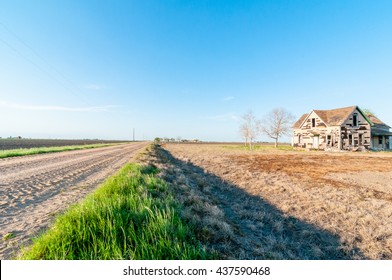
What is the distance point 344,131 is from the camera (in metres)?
30.1

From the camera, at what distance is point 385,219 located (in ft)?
18.5

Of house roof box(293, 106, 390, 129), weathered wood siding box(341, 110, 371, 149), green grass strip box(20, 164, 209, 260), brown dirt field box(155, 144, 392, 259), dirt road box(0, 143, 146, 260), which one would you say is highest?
house roof box(293, 106, 390, 129)

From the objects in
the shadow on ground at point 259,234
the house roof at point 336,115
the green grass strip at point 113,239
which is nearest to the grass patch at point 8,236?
the green grass strip at point 113,239

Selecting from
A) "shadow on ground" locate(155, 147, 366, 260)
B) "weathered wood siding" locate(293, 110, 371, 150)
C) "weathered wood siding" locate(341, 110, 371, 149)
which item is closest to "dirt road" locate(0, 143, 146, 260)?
"shadow on ground" locate(155, 147, 366, 260)

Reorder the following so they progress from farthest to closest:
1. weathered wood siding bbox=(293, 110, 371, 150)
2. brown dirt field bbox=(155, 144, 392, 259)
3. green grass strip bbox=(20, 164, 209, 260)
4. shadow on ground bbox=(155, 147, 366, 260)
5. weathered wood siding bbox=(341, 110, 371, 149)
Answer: weathered wood siding bbox=(341, 110, 371, 149)
weathered wood siding bbox=(293, 110, 371, 150)
brown dirt field bbox=(155, 144, 392, 259)
shadow on ground bbox=(155, 147, 366, 260)
green grass strip bbox=(20, 164, 209, 260)

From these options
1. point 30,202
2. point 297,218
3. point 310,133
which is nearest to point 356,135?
point 310,133

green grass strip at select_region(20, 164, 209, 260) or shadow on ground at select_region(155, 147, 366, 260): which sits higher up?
green grass strip at select_region(20, 164, 209, 260)

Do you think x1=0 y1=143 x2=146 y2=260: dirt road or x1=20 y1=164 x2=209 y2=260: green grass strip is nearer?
x1=20 y1=164 x2=209 y2=260: green grass strip

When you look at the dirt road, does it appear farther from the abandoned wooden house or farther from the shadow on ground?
the abandoned wooden house

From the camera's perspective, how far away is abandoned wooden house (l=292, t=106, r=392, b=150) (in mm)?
30109

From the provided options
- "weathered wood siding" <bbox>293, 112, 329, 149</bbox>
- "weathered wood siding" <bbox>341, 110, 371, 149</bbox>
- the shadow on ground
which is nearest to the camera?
the shadow on ground

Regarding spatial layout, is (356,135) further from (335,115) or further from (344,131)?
(335,115)
